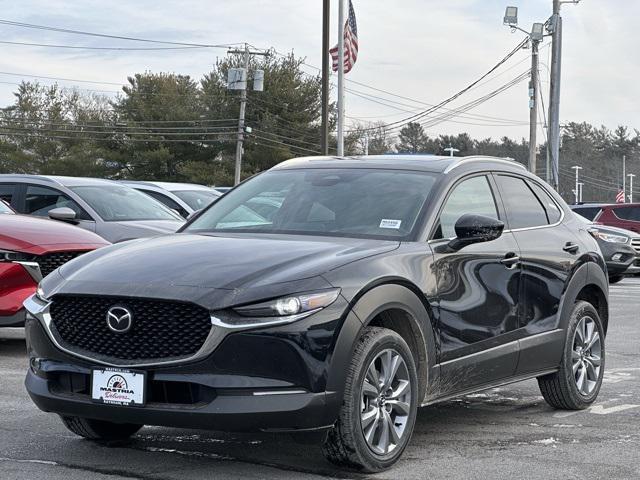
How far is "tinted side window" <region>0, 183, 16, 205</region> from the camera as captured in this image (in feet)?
42.1

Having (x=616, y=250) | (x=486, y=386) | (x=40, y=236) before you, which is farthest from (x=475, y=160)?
(x=616, y=250)

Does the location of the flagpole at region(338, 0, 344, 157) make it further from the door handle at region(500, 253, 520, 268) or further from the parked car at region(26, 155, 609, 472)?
the door handle at region(500, 253, 520, 268)

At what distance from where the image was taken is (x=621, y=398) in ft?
26.2

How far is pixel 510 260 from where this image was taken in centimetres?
→ 670

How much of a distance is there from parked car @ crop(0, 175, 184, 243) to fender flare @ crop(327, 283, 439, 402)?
6827mm

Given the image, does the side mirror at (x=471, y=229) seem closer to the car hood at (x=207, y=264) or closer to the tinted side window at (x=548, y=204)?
the car hood at (x=207, y=264)

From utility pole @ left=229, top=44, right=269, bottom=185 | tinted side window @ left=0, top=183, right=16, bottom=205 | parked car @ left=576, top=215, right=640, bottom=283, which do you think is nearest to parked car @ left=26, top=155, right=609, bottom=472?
tinted side window @ left=0, top=183, right=16, bottom=205

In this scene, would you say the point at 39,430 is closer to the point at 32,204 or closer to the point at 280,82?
the point at 32,204

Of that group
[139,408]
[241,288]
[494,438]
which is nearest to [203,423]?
[139,408]

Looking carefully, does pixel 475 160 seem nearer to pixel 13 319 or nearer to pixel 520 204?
pixel 520 204

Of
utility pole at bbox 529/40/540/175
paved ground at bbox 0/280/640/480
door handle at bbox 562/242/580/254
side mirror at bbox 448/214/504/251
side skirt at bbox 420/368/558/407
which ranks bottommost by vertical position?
paved ground at bbox 0/280/640/480

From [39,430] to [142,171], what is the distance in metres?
69.4

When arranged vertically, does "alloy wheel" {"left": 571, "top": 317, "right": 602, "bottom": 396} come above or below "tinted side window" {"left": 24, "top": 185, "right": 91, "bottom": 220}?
below

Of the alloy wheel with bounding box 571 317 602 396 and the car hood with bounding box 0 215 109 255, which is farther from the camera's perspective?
the car hood with bounding box 0 215 109 255
